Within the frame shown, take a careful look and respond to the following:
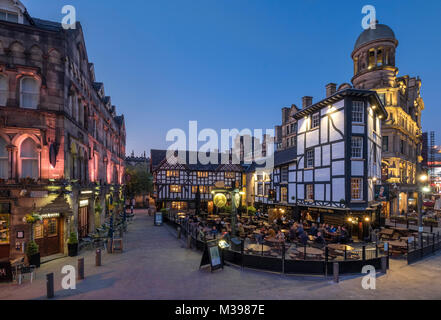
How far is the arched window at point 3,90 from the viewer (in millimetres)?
13195

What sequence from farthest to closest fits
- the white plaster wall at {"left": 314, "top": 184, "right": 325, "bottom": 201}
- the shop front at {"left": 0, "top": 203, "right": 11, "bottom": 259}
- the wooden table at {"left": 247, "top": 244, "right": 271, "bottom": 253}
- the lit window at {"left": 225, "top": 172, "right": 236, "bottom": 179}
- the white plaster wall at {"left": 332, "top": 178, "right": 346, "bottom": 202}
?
the lit window at {"left": 225, "top": 172, "right": 236, "bottom": 179} < the white plaster wall at {"left": 314, "top": 184, "right": 325, "bottom": 201} < the white plaster wall at {"left": 332, "top": 178, "right": 346, "bottom": 202} < the shop front at {"left": 0, "top": 203, "right": 11, "bottom": 259} < the wooden table at {"left": 247, "top": 244, "right": 271, "bottom": 253}

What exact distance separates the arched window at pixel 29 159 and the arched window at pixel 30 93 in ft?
6.84

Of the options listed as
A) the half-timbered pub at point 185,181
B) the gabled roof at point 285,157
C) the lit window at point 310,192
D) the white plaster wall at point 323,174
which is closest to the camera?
the white plaster wall at point 323,174

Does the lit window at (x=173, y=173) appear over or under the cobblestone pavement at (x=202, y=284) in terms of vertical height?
over

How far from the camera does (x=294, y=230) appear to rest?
18078mm

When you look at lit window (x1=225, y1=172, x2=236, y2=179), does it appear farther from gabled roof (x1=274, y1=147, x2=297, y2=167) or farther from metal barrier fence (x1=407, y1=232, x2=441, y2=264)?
metal barrier fence (x1=407, y1=232, x2=441, y2=264)

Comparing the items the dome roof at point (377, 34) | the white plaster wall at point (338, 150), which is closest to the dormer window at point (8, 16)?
the white plaster wall at point (338, 150)

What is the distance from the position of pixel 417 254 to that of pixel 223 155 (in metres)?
29.9

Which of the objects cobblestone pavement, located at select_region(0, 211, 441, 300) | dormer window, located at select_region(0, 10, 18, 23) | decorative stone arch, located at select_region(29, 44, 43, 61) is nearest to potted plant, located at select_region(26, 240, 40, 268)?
cobblestone pavement, located at select_region(0, 211, 441, 300)

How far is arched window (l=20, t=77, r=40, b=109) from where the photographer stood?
13719 millimetres

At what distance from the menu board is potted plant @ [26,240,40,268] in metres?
1.84

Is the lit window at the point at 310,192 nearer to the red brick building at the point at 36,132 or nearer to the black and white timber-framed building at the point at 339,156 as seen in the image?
the black and white timber-framed building at the point at 339,156

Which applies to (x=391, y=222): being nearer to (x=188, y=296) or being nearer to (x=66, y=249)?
(x=188, y=296)
